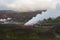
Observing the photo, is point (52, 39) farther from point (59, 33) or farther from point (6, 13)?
point (6, 13)

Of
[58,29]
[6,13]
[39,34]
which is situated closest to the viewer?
[39,34]

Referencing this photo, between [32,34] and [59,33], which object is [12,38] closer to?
[32,34]

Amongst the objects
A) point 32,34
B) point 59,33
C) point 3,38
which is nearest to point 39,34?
point 32,34

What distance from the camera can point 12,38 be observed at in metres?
11.9

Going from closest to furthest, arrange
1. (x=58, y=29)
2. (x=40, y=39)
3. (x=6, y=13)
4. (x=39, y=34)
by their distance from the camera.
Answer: (x=40, y=39) < (x=39, y=34) < (x=58, y=29) < (x=6, y=13)

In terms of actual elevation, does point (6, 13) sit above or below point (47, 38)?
above

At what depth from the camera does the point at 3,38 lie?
39.3 feet

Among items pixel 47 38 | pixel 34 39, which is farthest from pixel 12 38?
pixel 47 38

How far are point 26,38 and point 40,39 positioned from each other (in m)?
0.89

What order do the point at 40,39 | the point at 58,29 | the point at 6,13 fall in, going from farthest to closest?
the point at 6,13 < the point at 58,29 < the point at 40,39

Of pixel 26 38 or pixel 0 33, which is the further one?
pixel 0 33

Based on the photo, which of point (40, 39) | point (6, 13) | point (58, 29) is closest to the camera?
point (40, 39)

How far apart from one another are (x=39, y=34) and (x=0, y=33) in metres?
2.75

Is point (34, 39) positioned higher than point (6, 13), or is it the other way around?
point (6, 13)
